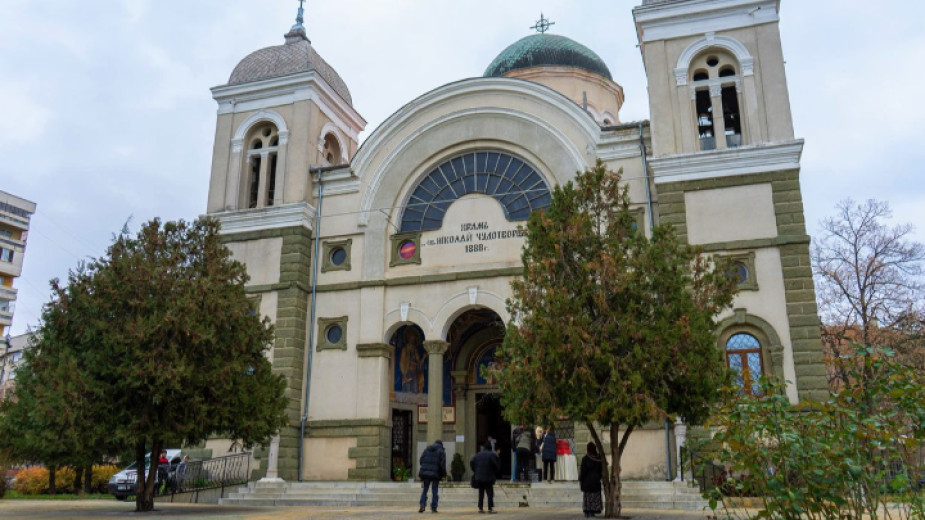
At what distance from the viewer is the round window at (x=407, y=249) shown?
21456 millimetres

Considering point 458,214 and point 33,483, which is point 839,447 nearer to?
point 458,214

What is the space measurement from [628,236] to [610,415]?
2.98 meters

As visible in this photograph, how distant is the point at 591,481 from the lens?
12.3 meters

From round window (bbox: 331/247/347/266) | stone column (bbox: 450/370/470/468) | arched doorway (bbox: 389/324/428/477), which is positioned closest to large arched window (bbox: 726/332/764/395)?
stone column (bbox: 450/370/470/468)

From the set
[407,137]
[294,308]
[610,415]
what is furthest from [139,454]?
[407,137]

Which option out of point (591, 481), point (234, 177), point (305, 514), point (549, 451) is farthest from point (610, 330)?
point (234, 177)

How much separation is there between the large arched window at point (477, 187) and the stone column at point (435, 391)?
343 centimetres

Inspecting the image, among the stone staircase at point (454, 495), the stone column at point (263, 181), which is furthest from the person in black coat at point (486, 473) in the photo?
the stone column at point (263, 181)

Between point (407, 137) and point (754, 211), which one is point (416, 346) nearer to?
point (407, 137)

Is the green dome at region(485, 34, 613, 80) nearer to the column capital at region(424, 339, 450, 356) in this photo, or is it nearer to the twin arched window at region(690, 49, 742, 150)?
the twin arched window at region(690, 49, 742, 150)

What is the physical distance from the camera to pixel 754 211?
60.6ft

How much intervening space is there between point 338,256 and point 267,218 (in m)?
2.43

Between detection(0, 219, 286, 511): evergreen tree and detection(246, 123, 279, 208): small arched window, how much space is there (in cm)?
834

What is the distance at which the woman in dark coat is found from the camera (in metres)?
12.3
